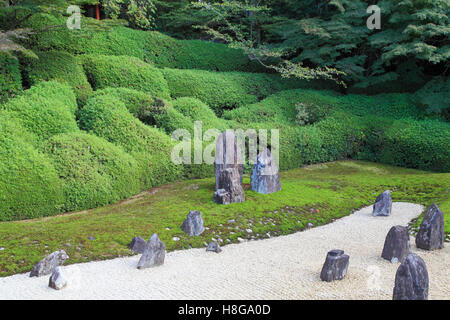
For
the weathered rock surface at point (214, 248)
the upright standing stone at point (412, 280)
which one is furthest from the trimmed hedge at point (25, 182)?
the upright standing stone at point (412, 280)

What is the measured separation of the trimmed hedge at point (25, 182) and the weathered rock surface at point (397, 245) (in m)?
5.50

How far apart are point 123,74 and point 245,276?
8.65 meters

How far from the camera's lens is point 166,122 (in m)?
10.7

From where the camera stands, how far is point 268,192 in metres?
8.12

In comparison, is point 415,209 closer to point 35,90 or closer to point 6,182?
point 6,182

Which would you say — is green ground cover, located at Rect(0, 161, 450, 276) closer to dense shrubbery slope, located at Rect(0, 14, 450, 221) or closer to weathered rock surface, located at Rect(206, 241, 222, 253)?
weathered rock surface, located at Rect(206, 241, 222, 253)

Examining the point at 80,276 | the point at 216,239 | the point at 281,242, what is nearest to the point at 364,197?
→ the point at 281,242

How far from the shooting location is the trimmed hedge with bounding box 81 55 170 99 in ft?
37.8

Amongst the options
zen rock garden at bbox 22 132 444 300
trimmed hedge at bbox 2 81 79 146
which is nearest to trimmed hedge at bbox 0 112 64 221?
trimmed hedge at bbox 2 81 79 146

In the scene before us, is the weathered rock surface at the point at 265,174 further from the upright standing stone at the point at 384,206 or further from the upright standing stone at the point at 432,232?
the upright standing stone at the point at 432,232

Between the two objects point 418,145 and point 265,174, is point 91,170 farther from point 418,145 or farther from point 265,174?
point 418,145

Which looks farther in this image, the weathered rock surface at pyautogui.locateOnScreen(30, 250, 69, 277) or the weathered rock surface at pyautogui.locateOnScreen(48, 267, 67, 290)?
the weathered rock surface at pyautogui.locateOnScreen(30, 250, 69, 277)

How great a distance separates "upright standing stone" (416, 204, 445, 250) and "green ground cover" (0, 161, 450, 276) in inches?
29.1

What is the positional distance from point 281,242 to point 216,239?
0.99 metres
